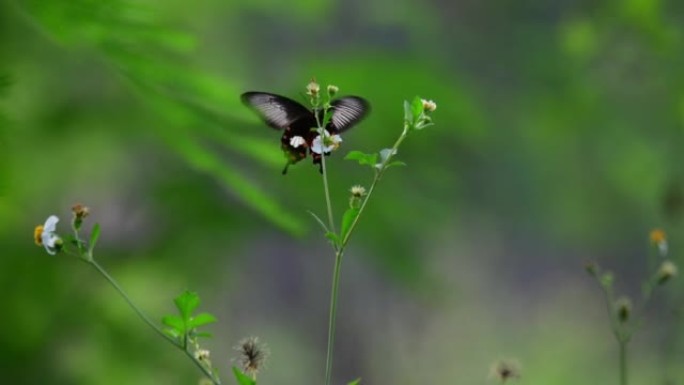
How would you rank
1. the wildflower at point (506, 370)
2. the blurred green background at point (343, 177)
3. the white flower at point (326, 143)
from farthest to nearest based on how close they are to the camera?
the blurred green background at point (343, 177)
the wildflower at point (506, 370)
the white flower at point (326, 143)

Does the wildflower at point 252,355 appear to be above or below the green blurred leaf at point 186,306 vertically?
below

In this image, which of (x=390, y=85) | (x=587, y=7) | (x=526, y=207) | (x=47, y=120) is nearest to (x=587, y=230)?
(x=526, y=207)

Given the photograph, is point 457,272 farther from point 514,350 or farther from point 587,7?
point 587,7

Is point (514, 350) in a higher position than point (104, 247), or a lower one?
higher

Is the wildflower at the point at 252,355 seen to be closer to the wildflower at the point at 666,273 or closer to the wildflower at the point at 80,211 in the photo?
the wildflower at the point at 80,211

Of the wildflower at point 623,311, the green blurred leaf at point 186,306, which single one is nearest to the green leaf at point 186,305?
the green blurred leaf at point 186,306

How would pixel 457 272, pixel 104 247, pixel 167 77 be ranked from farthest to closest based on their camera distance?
1. pixel 457 272
2. pixel 104 247
3. pixel 167 77

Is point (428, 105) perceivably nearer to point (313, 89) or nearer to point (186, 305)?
point (313, 89)

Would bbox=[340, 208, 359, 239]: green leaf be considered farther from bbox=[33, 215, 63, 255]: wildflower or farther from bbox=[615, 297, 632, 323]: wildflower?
bbox=[615, 297, 632, 323]: wildflower
